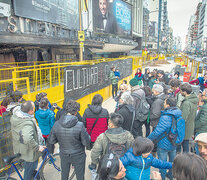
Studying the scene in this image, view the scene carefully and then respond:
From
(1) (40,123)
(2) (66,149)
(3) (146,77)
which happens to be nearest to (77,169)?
(2) (66,149)

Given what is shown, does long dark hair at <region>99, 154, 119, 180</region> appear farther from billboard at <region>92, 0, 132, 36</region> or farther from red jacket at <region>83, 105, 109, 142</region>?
billboard at <region>92, 0, 132, 36</region>

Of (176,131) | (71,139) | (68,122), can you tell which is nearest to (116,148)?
(71,139)

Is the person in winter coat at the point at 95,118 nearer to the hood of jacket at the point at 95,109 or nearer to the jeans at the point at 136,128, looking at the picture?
the hood of jacket at the point at 95,109

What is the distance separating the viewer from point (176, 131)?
9.76ft

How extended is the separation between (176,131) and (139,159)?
1339mm

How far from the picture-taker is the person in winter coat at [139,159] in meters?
1.99

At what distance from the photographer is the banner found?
5.75m

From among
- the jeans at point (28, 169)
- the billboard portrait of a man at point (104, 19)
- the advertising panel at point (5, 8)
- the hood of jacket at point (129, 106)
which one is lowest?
the jeans at point (28, 169)

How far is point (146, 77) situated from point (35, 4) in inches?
405

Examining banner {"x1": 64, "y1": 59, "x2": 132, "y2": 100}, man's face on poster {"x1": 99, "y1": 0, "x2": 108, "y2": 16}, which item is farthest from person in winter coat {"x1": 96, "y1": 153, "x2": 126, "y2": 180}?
man's face on poster {"x1": 99, "y1": 0, "x2": 108, "y2": 16}

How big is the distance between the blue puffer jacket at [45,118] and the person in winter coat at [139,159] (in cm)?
225

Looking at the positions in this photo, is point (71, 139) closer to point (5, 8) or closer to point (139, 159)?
point (139, 159)

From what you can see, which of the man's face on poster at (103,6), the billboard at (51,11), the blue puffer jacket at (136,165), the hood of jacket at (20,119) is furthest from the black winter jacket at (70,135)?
the man's face on poster at (103,6)

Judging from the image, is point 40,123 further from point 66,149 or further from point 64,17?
point 64,17
